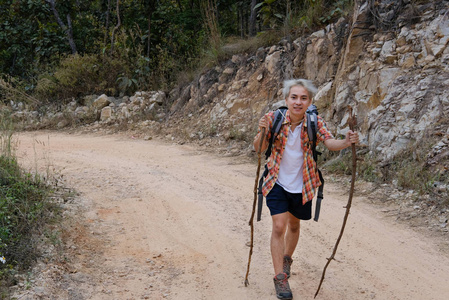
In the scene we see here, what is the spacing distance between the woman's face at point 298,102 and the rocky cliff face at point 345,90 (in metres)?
3.25

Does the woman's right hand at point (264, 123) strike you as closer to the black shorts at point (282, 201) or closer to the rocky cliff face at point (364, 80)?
the black shorts at point (282, 201)

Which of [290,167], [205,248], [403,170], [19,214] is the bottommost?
[205,248]

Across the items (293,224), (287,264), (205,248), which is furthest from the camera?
(205,248)

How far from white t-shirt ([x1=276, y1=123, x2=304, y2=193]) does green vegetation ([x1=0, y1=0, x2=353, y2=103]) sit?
8439 mm

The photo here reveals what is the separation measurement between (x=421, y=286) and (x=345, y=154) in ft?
11.8

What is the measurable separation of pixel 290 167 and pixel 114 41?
11.3 meters

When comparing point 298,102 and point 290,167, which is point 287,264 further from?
point 298,102

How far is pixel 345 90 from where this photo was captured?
829 cm

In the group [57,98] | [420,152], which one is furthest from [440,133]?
[57,98]

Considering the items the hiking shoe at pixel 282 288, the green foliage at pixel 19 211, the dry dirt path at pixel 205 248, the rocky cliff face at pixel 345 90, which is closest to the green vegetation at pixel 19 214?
the green foliage at pixel 19 211

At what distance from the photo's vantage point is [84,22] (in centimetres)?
1493

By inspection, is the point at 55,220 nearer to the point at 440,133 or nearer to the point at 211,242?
the point at 211,242

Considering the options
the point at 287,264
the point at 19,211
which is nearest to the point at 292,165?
the point at 287,264

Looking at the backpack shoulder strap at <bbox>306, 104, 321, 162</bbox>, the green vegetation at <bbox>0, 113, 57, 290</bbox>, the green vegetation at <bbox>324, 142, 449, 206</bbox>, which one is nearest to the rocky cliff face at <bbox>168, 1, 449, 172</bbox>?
the green vegetation at <bbox>324, 142, 449, 206</bbox>
